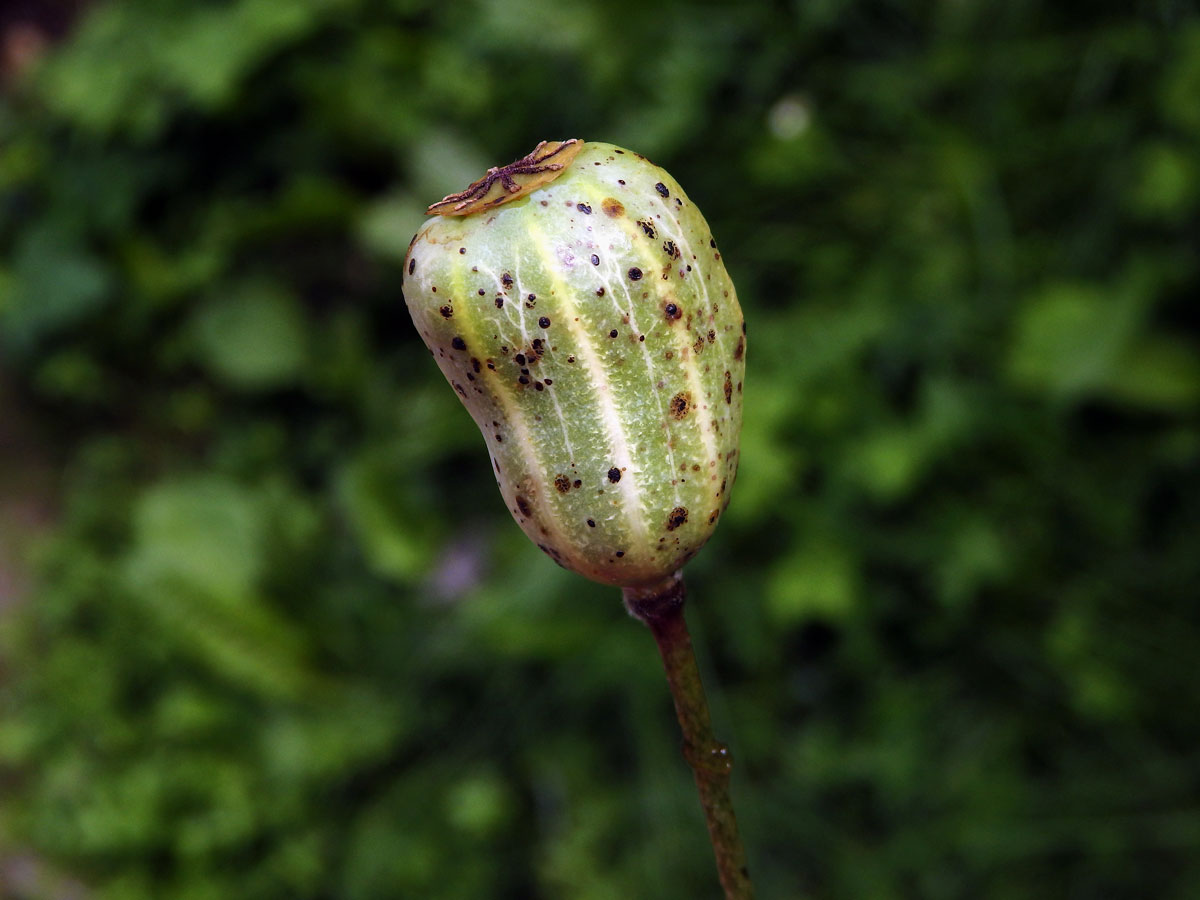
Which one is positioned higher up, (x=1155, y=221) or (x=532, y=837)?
(x=1155, y=221)

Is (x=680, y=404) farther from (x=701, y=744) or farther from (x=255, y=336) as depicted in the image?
(x=255, y=336)

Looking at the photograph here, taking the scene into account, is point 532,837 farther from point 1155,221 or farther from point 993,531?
point 1155,221

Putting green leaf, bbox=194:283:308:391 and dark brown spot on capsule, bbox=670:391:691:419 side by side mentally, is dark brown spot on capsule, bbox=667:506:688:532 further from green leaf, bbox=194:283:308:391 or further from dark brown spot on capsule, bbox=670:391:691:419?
green leaf, bbox=194:283:308:391

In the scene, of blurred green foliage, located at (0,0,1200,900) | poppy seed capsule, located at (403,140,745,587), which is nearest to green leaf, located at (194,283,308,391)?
blurred green foliage, located at (0,0,1200,900)

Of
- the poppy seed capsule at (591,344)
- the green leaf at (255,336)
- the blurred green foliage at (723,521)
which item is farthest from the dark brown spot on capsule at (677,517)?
the green leaf at (255,336)

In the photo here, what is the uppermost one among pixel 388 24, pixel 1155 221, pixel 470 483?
pixel 388 24

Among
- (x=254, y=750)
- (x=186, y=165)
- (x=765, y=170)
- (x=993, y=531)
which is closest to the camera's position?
(x=993, y=531)

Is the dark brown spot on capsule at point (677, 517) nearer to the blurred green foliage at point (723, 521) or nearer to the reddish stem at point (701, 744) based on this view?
the reddish stem at point (701, 744)

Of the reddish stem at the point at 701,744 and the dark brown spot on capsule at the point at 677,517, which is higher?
the dark brown spot on capsule at the point at 677,517

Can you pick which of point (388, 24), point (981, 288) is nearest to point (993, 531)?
point (981, 288)
